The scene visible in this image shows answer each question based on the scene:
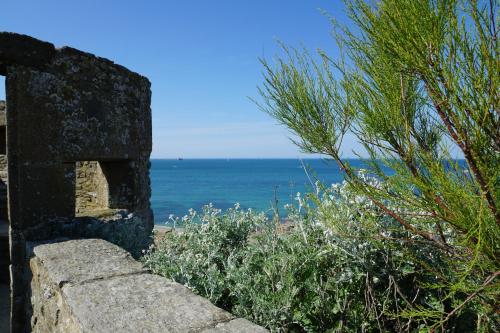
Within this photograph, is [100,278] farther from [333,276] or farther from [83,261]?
[333,276]

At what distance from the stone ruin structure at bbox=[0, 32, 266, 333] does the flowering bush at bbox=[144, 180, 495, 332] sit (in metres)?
0.33

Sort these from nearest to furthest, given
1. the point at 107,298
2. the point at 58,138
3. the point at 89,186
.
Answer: the point at 107,298
the point at 58,138
the point at 89,186

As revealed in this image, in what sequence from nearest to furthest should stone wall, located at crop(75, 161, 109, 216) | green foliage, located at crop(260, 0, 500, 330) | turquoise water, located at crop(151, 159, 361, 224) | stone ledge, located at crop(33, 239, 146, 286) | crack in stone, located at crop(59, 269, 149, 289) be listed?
1. green foliage, located at crop(260, 0, 500, 330)
2. crack in stone, located at crop(59, 269, 149, 289)
3. stone ledge, located at crop(33, 239, 146, 286)
4. stone wall, located at crop(75, 161, 109, 216)
5. turquoise water, located at crop(151, 159, 361, 224)

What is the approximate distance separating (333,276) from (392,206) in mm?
529

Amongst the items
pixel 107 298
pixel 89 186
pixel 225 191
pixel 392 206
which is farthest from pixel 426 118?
pixel 225 191

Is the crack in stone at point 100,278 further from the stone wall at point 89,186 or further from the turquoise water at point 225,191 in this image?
the stone wall at point 89,186

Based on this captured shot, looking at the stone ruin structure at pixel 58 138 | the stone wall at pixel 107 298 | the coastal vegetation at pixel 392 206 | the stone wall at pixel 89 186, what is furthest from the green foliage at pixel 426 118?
the stone wall at pixel 89 186

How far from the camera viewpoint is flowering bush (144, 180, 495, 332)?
2051mm

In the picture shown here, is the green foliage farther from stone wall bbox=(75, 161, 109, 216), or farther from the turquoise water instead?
stone wall bbox=(75, 161, 109, 216)

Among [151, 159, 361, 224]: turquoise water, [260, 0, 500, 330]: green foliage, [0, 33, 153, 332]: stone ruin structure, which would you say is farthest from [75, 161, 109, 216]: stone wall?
[260, 0, 500, 330]: green foliage

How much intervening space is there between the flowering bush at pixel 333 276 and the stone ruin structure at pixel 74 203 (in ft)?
1.10

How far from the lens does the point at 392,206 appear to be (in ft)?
7.32

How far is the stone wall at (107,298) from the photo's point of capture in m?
1.67

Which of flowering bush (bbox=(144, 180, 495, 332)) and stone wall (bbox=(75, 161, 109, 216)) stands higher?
stone wall (bbox=(75, 161, 109, 216))
